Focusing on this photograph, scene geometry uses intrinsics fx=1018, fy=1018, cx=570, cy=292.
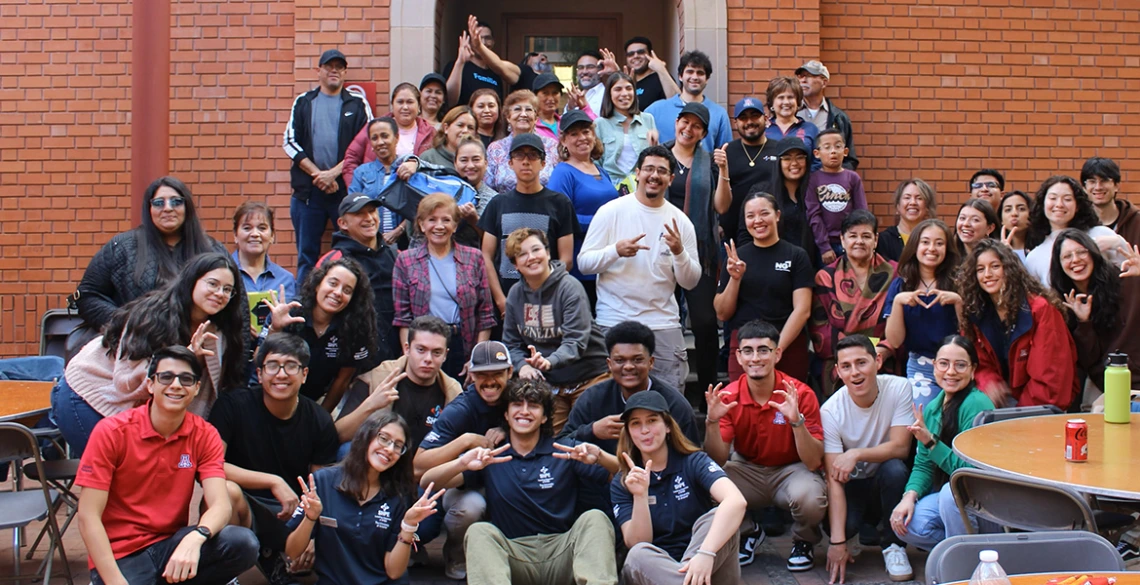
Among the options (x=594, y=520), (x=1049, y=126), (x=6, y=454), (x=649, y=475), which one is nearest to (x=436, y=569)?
(x=594, y=520)

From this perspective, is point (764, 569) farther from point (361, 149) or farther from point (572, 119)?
point (361, 149)

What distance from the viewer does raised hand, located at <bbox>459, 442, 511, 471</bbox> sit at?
16.0 feet

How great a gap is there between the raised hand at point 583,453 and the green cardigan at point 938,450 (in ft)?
5.31

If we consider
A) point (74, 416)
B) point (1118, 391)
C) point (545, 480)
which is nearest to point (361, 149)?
point (74, 416)

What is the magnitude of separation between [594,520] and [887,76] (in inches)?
225

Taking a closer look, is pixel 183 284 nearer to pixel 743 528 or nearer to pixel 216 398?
pixel 216 398

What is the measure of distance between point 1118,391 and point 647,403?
6.98 ft

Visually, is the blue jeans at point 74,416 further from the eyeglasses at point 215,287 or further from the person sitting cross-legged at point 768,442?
the person sitting cross-legged at point 768,442

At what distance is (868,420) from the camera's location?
5402mm

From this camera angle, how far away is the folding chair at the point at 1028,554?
3.09 m

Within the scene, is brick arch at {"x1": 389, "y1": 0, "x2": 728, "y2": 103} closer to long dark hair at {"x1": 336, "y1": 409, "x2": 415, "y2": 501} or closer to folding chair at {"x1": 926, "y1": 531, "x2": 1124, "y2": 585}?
long dark hair at {"x1": 336, "y1": 409, "x2": 415, "y2": 501}

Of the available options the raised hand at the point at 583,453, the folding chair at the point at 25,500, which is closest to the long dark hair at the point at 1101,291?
the raised hand at the point at 583,453

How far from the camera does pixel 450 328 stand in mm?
6043

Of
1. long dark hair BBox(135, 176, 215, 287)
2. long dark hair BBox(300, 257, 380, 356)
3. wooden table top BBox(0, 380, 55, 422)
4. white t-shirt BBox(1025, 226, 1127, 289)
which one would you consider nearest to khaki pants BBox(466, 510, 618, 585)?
long dark hair BBox(300, 257, 380, 356)
